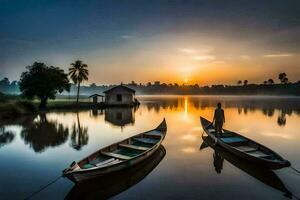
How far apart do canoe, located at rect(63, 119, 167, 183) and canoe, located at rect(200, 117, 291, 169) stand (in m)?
4.90

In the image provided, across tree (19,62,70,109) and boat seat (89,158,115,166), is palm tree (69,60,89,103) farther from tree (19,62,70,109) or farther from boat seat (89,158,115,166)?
boat seat (89,158,115,166)

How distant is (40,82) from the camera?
4784cm

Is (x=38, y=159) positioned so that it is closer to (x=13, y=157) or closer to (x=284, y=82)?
(x=13, y=157)

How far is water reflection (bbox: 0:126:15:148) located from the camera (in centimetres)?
2009

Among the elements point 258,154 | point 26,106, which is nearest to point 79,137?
point 258,154

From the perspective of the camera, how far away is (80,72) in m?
60.7

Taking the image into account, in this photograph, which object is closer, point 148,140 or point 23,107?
point 148,140

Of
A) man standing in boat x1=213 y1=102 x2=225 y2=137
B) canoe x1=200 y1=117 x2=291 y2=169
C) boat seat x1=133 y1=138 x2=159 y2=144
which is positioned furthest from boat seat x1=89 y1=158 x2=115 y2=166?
man standing in boat x1=213 y1=102 x2=225 y2=137

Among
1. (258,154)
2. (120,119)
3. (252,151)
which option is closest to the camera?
(258,154)

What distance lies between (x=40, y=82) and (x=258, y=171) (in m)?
44.9

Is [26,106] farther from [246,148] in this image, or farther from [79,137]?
[246,148]

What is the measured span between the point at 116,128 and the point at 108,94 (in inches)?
1230

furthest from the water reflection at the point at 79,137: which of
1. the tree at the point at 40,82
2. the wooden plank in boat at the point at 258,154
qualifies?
the tree at the point at 40,82

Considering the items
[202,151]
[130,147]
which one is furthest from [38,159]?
[202,151]
